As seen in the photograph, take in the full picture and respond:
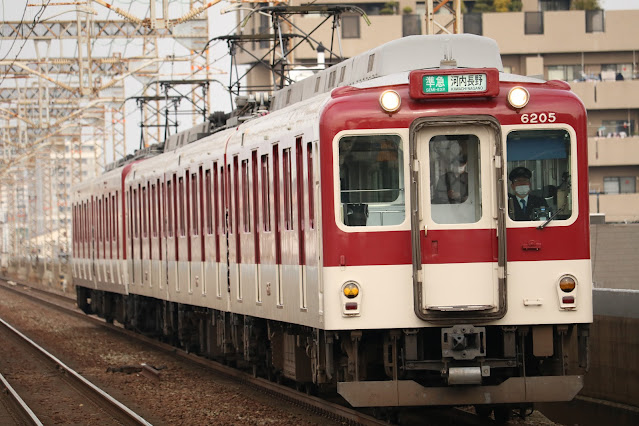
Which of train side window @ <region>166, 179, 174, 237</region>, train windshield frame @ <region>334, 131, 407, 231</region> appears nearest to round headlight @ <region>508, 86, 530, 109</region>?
train windshield frame @ <region>334, 131, 407, 231</region>

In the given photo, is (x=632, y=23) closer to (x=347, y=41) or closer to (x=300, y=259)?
(x=347, y=41)

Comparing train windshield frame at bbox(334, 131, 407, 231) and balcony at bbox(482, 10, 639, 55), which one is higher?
balcony at bbox(482, 10, 639, 55)

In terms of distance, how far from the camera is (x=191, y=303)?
18.2 m

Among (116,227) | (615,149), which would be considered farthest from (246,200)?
(615,149)

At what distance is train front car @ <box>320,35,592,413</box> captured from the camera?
33.4 feet

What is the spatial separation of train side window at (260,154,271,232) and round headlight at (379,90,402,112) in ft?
9.62

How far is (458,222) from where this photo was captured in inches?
405

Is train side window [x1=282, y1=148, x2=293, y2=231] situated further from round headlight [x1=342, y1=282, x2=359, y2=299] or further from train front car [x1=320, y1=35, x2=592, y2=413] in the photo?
round headlight [x1=342, y1=282, x2=359, y2=299]

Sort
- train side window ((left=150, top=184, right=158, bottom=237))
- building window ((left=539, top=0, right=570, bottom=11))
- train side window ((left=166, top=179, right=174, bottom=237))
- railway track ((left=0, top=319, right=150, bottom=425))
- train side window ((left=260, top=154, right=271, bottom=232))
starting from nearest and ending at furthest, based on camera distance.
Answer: train side window ((left=260, top=154, right=271, bottom=232)) → railway track ((left=0, top=319, right=150, bottom=425)) → train side window ((left=166, top=179, right=174, bottom=237)) → train side window ((left=150, top=184, right=158, bottom=237)) → building window ((left=539, top=0, right=570, bottom=11))

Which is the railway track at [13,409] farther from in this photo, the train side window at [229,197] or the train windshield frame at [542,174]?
the train windshield frame at [542,174]

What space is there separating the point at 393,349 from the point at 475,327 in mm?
702

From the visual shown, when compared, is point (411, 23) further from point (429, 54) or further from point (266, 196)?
point (429, 54)

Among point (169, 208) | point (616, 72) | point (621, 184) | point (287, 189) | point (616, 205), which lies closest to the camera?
point (287, 189)

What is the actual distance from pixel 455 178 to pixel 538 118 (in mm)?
820
